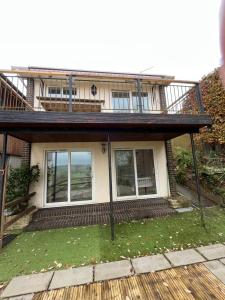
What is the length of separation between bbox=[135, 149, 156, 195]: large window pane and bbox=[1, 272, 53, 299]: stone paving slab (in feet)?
15.7

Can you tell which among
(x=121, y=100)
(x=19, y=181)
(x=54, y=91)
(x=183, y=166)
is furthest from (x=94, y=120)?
(x=183, y=166)

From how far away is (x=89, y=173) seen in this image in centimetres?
716

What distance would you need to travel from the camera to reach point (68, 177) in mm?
6934

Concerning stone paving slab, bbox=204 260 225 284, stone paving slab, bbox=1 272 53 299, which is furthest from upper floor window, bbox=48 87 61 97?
stone paving slab, bbox=204 260 225 284

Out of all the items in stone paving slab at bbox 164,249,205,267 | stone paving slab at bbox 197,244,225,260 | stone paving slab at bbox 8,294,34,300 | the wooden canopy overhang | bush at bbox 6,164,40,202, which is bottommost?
stone paving slab at bbox 8,294,34,300

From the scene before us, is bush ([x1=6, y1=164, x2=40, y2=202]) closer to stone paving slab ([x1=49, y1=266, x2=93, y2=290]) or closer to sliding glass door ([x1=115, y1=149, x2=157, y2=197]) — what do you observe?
sliding glass door ([x1=115, y1=149, x2=157, y2=197])

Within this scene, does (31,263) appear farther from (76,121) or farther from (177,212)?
(177,212)

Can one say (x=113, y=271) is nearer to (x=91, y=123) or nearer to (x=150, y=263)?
(x=150, y=263)

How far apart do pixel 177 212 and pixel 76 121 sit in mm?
4370

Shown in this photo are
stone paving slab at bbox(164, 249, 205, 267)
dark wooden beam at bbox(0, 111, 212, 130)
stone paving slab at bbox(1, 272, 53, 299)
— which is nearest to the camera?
stone paving slab at bbox(1, 272, 53, 299)

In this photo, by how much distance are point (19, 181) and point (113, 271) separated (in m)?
4.19

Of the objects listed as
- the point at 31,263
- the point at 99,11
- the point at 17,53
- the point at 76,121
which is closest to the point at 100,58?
the point at 17,53

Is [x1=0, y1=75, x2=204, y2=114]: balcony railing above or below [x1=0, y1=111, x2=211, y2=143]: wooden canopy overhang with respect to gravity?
above

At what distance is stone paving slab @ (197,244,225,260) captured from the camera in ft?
12.0
